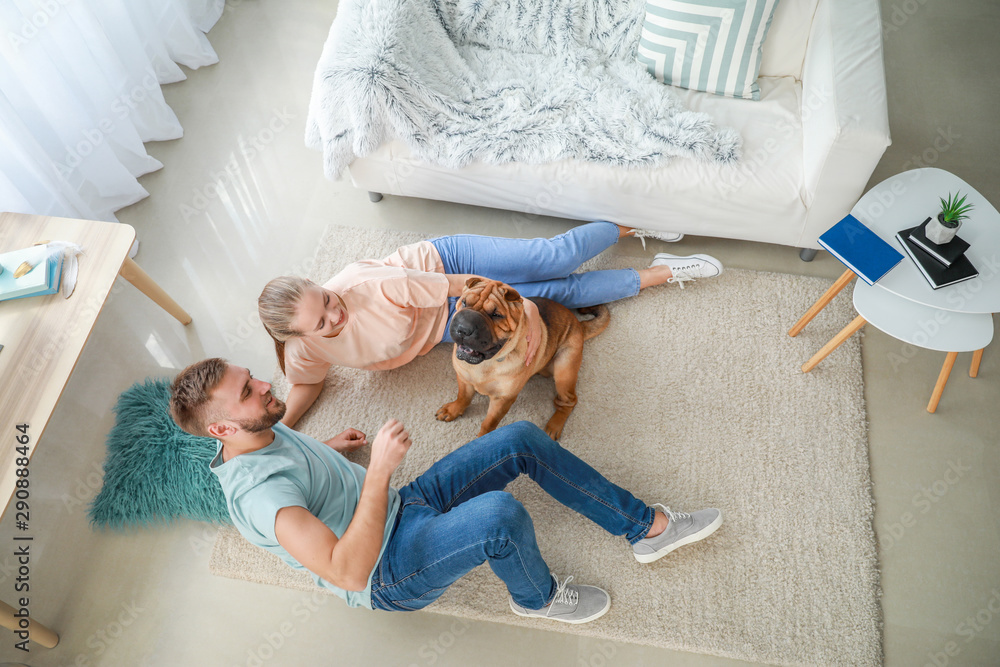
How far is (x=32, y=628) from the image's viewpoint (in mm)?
2059

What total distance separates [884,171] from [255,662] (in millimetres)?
3604

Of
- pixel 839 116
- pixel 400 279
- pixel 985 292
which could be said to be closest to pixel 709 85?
pixel 839 116

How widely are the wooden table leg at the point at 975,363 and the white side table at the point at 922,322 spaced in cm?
33

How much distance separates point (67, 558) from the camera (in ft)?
7.59

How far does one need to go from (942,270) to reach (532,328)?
1.46 metres

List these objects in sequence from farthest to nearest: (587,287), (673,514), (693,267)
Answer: (693,267) < (587,287) < (673,514)

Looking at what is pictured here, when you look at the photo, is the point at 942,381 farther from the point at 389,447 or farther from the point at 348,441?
the point at 348,441

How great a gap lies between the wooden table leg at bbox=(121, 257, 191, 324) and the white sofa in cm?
100

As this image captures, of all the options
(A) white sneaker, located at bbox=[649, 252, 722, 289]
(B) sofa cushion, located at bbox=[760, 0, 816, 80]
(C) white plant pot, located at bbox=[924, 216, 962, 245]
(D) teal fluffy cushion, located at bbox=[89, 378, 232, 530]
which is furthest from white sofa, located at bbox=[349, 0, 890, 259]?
(D) teal fluffy cushion, located at bbox=[89, 378, 232, 530]

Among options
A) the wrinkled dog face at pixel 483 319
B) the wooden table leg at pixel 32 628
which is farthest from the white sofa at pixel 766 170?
the wooden table leg at pixel 32 628

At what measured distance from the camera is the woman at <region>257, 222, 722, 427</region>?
1.93m

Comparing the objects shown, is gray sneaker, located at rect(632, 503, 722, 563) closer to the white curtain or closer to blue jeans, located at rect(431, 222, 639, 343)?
blue jeans, located at rect(431, 222, 639, 343)

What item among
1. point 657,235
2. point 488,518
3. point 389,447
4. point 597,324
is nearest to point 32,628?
point 389,447

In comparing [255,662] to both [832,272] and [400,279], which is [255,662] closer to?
[400,279]
